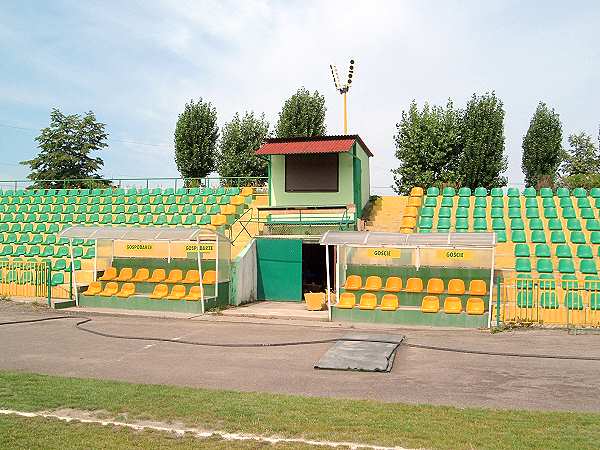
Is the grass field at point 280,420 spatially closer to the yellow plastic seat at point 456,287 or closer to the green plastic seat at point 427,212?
the yellow plastic seat at point 456,287

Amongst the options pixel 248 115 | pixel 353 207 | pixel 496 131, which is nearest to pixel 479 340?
pixel 353 207

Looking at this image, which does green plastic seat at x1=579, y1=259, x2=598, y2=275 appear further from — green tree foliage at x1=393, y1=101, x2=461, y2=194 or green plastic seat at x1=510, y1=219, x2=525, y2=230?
green tree foliage at x1=393, y1=101, x2=461, y2=194

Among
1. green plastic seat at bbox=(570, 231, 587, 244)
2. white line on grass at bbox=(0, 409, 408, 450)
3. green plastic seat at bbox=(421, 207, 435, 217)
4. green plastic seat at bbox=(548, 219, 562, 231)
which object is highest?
green plastic seat at bbox=(421, 207, 435, 217)

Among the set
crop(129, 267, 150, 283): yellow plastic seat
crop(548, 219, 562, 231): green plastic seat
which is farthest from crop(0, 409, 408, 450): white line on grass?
crop(548, 219, 562, 231): green plastic seat

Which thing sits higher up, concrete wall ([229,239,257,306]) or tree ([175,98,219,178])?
tree ([175,98,219,178])

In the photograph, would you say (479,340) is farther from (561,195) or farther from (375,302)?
(561,195)

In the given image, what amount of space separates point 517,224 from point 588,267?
13.4ft

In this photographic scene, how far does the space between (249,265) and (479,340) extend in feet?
33.0

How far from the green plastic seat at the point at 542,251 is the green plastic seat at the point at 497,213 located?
348 centimetres

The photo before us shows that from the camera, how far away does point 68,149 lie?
50250mm

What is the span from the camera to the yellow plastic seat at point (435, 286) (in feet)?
57.3

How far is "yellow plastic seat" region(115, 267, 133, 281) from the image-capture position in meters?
21.1

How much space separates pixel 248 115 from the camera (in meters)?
43.9

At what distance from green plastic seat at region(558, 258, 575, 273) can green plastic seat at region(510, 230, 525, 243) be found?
2329 mm
